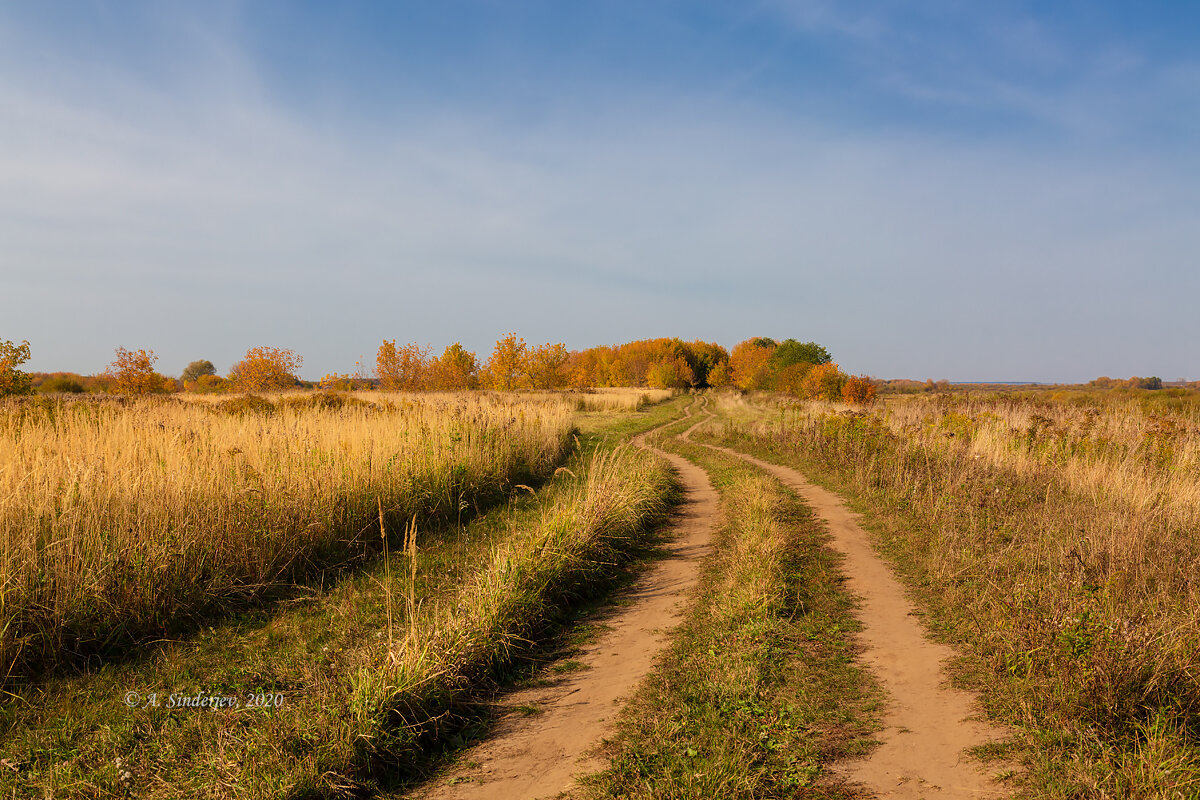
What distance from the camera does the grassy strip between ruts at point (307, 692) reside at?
3.30 meters

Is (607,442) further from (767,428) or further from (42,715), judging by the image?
(42,715)

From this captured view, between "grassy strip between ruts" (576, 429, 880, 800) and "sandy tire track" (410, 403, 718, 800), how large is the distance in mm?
187

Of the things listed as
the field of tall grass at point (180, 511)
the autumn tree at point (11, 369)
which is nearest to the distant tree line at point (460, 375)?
the autumn tree at point (11, 369)

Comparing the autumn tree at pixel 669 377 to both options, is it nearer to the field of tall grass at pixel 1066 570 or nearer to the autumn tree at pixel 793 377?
the autumn tree at pixel 793 377

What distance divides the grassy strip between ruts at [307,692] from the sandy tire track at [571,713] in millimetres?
391

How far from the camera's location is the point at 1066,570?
18.6ft

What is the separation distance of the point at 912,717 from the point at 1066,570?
2.97 m

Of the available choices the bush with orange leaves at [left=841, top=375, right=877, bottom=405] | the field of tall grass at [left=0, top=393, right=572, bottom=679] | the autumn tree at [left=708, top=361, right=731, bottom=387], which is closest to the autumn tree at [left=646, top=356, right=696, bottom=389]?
the autumn tree at [left=708, top=361, right=731, bottom=387]

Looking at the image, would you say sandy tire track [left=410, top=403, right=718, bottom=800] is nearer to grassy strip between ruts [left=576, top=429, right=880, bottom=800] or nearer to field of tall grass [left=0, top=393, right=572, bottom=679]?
grassy strip between ruts [left=576, top=429, right=880, bottom=800]

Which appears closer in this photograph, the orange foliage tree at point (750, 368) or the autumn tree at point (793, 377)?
the autumn tree at point (793, 377)

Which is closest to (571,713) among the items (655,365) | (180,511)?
(180,511)

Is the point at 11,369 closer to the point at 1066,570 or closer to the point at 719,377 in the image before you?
the point at 1066,570

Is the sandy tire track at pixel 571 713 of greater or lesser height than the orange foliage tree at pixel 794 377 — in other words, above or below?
below

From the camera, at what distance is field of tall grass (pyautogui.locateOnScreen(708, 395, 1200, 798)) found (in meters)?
3.60
